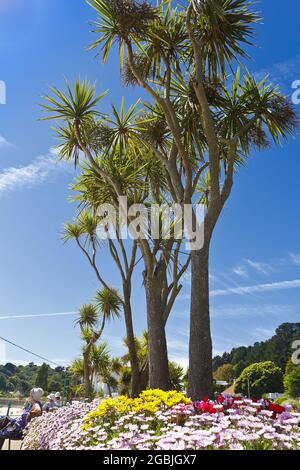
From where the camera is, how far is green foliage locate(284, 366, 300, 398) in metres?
46.0

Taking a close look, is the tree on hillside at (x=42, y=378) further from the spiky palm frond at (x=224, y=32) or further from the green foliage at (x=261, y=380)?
the spiky palm frond at (x=224, y=32)

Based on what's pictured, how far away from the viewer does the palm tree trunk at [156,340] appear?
8.12m

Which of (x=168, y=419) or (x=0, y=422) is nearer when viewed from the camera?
(x=168, y=419)

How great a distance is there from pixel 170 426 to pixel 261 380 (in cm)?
4870

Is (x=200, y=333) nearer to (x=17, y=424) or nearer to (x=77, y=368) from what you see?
(x=17, y=424)

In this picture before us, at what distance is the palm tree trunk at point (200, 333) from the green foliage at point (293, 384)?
42651 millimetres

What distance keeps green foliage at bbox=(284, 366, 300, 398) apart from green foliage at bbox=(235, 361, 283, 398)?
1229mm

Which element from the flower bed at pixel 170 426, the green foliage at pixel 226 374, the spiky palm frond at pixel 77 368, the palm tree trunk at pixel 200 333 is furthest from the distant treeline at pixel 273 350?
the flower bed at pixel 170 426

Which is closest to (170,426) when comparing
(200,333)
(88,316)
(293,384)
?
(200,333)

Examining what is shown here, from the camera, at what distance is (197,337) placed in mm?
6996

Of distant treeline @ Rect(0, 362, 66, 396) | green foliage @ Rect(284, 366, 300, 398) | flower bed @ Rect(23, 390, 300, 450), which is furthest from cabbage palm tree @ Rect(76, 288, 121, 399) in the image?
distant treeline @ Rect(0, 362, 66, 396)
